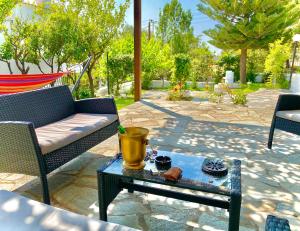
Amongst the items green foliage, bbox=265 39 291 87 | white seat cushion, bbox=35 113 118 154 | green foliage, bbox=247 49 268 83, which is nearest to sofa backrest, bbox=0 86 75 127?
white seat cushion, bbox=35 113 118 154

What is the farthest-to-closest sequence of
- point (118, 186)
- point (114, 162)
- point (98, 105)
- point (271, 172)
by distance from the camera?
point (98, 105) → point (271, 172) → point (118, 186) → point (114, 162)

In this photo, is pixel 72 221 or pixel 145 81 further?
pixel 145 81

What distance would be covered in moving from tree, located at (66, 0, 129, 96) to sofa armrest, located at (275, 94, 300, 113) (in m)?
5.13

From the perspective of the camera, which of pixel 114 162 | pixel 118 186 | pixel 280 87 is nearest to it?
pixel 114 162

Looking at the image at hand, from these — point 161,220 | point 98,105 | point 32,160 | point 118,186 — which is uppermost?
point 98,105

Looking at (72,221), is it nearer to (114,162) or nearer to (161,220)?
(114,162)

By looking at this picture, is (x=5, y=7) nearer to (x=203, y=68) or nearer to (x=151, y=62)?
(x=151, y=62)

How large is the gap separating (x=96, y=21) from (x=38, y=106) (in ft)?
16.3

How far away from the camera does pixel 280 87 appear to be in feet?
32.4

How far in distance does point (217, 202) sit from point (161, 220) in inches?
17.3

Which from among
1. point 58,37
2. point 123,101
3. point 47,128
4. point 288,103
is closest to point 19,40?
point 58,37

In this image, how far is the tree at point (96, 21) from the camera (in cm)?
695

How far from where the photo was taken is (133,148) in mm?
1653

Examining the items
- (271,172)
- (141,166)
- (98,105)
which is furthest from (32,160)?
(271,172)
